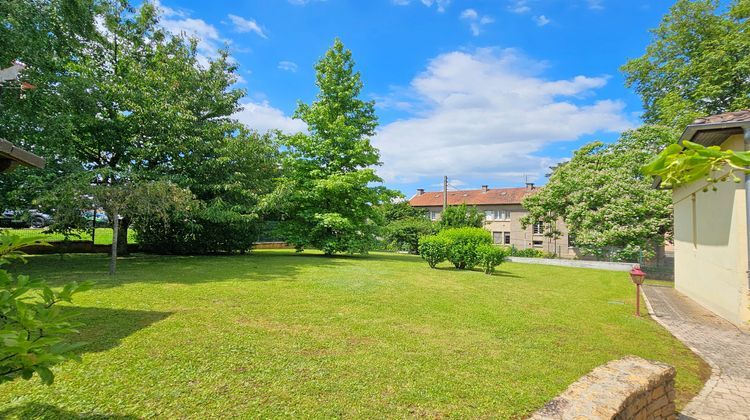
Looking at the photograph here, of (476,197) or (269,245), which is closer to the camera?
(269,245)

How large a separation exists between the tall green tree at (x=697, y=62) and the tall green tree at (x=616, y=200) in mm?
2224

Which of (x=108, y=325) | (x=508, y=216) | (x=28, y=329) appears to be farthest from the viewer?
(x=508, y=216)

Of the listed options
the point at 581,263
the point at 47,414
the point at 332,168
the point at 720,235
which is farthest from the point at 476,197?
the point at 47,414

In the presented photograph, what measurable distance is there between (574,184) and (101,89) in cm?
2628

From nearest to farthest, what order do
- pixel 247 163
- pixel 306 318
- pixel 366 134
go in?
pixel 306 318 < pixel 247 163 < pixel 366 134

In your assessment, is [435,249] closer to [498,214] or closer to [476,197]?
[498,214]

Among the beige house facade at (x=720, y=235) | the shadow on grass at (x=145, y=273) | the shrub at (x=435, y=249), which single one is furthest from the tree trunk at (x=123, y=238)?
the beige house facade at (x=720, y=235)

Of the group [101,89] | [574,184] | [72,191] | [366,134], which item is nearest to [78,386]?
[72,191]

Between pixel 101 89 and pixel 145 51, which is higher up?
pixel 145 51

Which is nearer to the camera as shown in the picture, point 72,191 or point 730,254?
point 730,254

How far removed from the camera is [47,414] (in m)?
3.24

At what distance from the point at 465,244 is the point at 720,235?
8516 millimetres

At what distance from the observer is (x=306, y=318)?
22.3 feet

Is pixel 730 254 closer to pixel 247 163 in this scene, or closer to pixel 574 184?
pixel 574 184
